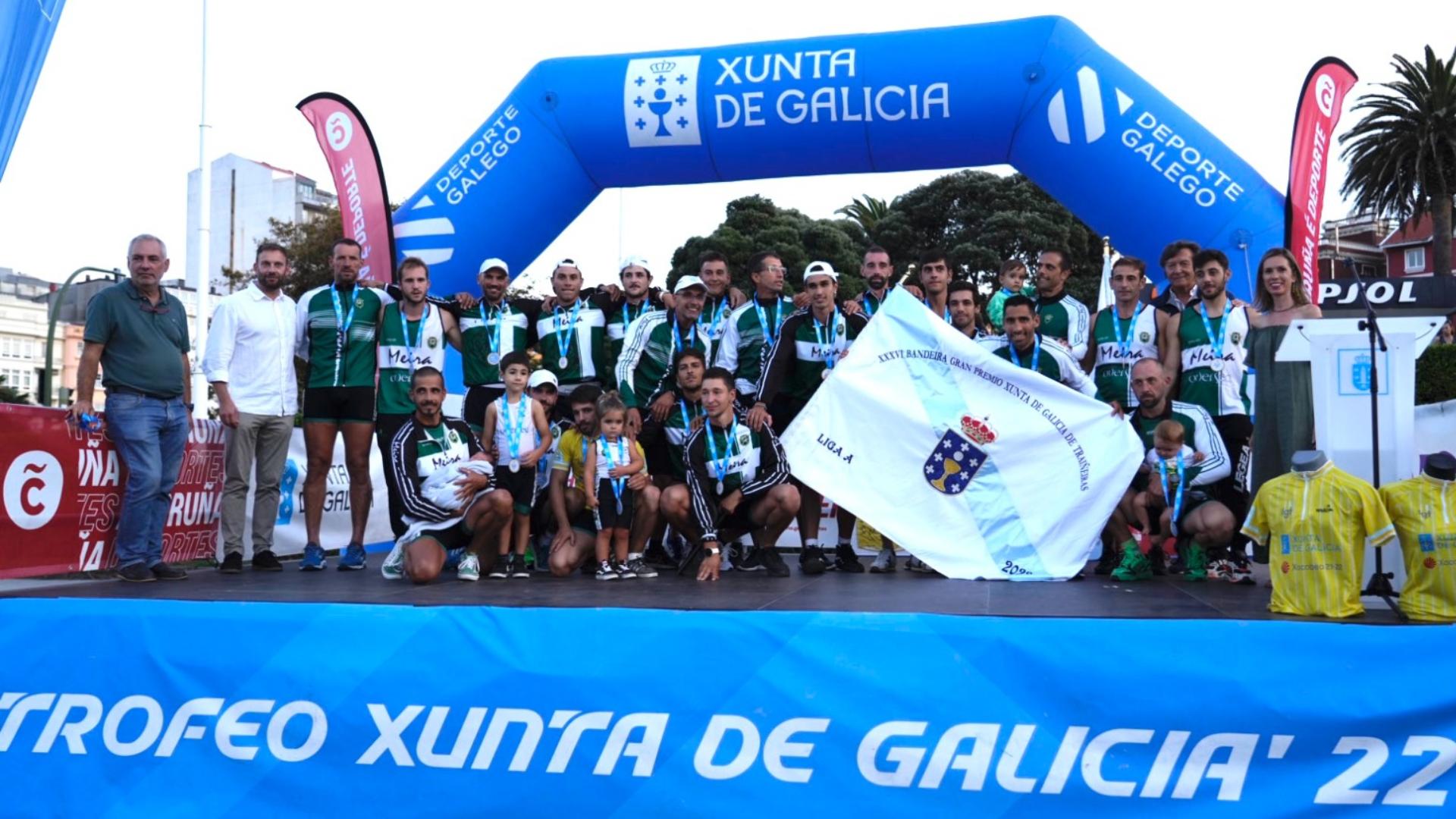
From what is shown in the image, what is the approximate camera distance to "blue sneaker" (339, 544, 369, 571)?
6.40 m

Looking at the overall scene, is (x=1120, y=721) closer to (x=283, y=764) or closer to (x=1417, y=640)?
(x=1417, y=640)

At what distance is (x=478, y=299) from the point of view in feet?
22.3

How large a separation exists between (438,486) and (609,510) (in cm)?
85

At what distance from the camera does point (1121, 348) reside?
6.16m

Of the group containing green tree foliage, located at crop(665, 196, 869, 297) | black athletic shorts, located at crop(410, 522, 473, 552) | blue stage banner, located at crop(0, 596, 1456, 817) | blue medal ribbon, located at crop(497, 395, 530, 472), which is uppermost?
green tree foliage, located at crop(665, 196, 869, 297)

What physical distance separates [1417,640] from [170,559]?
5.95 m

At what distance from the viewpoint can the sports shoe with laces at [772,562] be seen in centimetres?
579

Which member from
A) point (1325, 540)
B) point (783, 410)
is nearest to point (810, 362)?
point (783, 410)

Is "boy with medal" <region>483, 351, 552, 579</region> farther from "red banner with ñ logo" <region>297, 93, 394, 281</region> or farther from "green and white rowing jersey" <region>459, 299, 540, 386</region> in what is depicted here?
"red banner with ñ logo" <region>297, 93, 394, 281</region>

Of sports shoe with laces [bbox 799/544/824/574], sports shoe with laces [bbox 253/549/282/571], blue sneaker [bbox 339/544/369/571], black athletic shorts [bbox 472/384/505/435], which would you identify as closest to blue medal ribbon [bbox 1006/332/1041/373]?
sports shoe with laces [bbox 799/544/824/574]

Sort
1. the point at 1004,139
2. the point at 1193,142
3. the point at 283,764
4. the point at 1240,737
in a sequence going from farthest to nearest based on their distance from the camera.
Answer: the point at 1004,139 → the point at 1193,142 → the point at 283,764 → the point at 1240,737

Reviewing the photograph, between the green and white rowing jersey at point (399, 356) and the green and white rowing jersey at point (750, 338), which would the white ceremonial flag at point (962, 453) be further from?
the green and white rowing jersey at point (399, 356)

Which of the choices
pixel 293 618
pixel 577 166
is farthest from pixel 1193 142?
pixel 293 618

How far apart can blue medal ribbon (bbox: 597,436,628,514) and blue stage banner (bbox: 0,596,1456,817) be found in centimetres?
183
